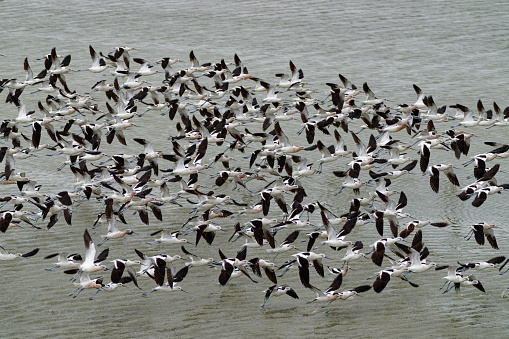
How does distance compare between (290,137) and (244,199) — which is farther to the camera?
(290,137)

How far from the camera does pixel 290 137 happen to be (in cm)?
1755

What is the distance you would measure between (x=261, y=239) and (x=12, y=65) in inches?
537

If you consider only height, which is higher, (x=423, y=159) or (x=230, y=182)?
(x=423, y=159)

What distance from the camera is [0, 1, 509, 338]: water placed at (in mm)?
10078

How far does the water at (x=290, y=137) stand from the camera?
10.1m

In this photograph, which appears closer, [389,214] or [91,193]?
[389,214]

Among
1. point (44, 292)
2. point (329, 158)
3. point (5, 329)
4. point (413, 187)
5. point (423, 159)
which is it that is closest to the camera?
point (5, 329)

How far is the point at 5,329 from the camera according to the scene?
9.84 meters

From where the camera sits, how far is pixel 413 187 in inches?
591

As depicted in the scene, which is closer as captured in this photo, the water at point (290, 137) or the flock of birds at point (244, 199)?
the water at point (290, 137)

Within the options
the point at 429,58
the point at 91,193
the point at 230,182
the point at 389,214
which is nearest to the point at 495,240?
the point at 389,214

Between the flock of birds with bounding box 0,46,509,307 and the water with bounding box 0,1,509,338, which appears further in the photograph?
the flock of birds with bounding box 0,46,509,307

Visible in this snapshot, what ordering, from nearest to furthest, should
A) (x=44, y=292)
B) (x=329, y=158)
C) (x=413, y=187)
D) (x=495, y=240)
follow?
(x=44, y=292), (x=495, y=240), (x=329, y=158), (x=413, y=187)

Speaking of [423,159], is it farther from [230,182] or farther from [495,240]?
[230,182]
